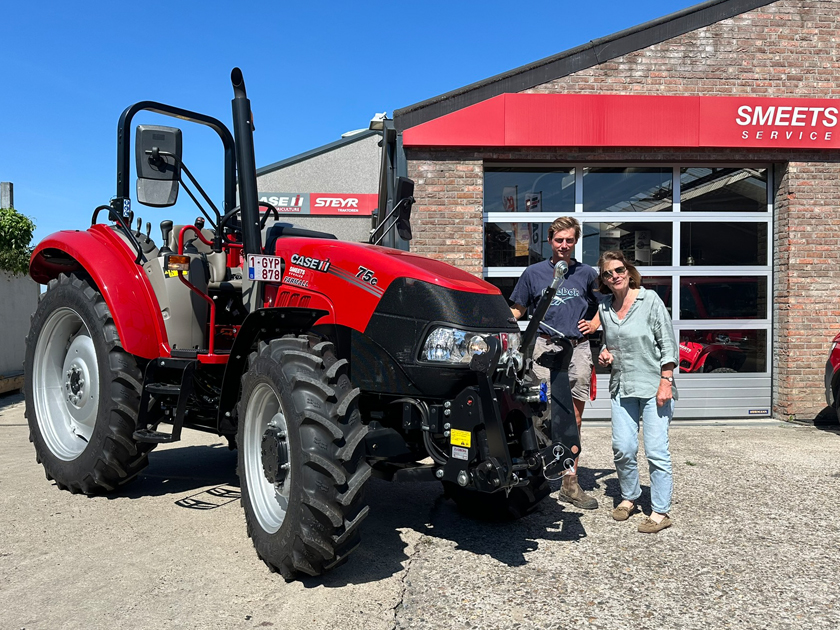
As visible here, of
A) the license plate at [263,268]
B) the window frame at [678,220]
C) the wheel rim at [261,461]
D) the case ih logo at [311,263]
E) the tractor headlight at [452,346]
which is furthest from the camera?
the window frame at [678,220]

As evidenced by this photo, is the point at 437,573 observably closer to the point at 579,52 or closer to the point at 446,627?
the point at 446,627

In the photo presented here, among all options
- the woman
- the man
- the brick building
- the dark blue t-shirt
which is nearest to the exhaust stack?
the man

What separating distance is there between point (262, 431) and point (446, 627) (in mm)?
1389

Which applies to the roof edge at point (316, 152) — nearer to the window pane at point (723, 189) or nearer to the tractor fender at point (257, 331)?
the window pane at point (723, 189)

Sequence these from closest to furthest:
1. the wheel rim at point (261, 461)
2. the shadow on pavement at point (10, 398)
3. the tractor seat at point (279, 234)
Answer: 1. the wheel rim at point (261, 461)
2. the tractor seat at point (279, 234)
3. the shadow on pavement at point (10, 398)

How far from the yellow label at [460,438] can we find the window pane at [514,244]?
17.5ft

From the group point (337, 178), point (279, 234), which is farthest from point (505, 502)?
point (337, 178)

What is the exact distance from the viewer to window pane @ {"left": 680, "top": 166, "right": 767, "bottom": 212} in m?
8.30

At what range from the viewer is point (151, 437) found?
414cm

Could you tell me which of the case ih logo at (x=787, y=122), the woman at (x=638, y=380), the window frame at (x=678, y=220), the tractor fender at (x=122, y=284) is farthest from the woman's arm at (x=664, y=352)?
the case ih logo at (x=787, y=122)

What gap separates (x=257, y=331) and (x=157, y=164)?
122 centimetres

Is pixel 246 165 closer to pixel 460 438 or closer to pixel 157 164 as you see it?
pixel 157 164

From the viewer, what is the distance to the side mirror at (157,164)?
3818 millimetres

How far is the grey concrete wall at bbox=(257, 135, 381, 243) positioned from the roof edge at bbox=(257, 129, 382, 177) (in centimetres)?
10
